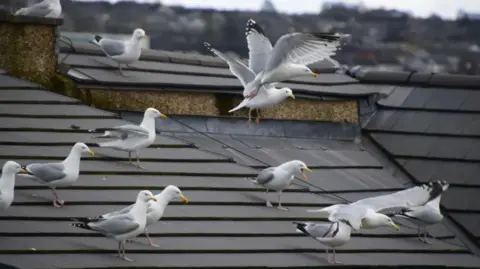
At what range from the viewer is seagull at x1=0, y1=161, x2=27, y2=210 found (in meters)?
9.02

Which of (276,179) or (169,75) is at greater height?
(169,75)

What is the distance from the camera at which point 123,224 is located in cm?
884

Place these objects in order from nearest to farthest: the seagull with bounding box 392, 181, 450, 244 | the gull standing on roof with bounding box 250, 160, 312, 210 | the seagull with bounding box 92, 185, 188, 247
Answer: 1. the seagull with bounding box 92, 185, 188, 247
2. the gull standing on roof with bounding box 250, 160, 312, 210
3. the seagull with bounding box 392, 181, 450, 244

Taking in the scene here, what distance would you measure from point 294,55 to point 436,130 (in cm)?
174

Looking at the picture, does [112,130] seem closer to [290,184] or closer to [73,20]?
[290,184]

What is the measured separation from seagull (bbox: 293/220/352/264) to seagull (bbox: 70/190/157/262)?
123 cm

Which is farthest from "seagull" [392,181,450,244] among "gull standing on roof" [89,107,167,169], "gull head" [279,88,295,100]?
"gull head" [279,88,295,100]

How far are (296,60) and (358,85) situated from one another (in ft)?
5.51

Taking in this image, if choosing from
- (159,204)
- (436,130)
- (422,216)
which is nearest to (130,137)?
(159,204)

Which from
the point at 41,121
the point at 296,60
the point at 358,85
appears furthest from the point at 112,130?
the point at 358,85

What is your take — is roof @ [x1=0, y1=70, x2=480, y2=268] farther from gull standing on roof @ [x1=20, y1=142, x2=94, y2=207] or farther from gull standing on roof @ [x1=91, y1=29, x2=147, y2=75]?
gull standing on roof @ [x1=91, y1=29, x2=147, y2=75]

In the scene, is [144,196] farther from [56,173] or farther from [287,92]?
[287,92]

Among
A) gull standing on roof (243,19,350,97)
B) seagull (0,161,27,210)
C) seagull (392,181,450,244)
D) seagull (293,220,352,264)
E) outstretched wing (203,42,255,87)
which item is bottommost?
seagull (0,161,27,210)

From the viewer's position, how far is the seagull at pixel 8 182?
29.6 feet
